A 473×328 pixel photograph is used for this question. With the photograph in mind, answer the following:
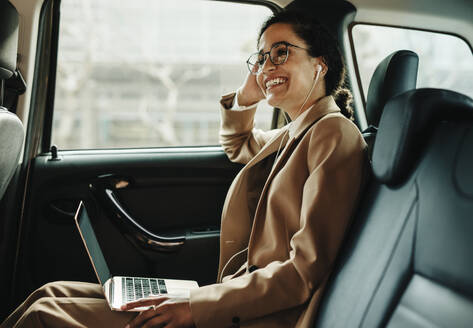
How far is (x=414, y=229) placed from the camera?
80 cm

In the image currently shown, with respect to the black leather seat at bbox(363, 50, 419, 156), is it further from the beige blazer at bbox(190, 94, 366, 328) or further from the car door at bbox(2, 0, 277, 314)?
the car door at bbox(2, 0, 277, 314)

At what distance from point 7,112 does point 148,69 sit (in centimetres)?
75

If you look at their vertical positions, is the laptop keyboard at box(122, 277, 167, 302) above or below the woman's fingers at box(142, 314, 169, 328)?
below

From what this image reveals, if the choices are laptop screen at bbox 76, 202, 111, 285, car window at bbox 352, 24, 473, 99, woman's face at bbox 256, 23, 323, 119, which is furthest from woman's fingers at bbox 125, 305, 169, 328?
car window at bbox 352, 24, 473, 99

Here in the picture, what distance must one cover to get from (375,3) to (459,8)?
1.20 feet

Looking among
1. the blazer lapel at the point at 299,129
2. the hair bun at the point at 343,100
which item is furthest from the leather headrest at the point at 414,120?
the hair bun at the point at 343,100

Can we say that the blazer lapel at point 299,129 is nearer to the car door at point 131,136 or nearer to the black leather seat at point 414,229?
the black leather seat at point 414,229

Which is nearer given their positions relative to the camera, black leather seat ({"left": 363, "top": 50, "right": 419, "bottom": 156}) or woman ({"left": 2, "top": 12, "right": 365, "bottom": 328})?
woman ({"left": 2, "top": 12, "right": 365, "bottom": 328})

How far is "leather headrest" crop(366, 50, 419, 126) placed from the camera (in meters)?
1.32

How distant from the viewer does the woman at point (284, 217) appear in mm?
991

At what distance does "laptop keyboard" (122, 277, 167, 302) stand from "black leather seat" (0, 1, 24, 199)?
1.57 ft

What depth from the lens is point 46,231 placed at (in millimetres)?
1645

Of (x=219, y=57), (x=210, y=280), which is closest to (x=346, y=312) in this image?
(x=210, y=280)

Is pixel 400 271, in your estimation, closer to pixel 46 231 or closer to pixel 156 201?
pixel 156 201
